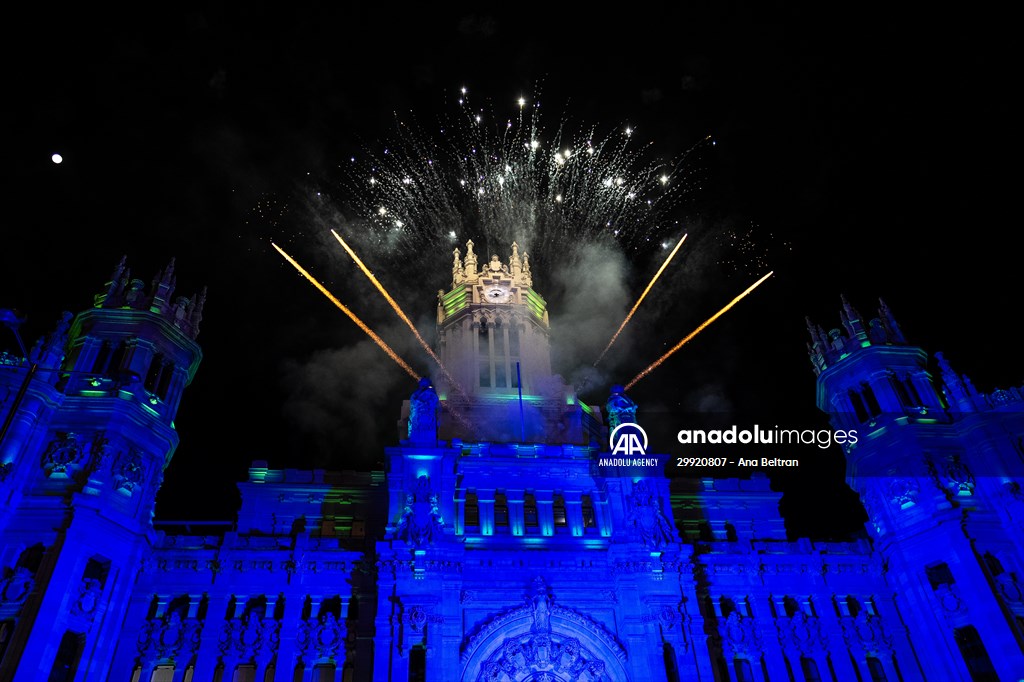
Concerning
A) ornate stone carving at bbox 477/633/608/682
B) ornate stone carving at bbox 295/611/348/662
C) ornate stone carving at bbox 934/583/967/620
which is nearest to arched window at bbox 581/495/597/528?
ornate stone carving at bbox 477/633/608/682

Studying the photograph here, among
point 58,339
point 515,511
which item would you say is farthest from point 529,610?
point 58,339

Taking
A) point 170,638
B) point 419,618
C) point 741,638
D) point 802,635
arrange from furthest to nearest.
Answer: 1. point 802,635
2. point 741,638
3. point 419,618
4. point 170,638

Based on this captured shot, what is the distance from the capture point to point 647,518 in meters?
39.2

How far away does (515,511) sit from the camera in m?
40.1

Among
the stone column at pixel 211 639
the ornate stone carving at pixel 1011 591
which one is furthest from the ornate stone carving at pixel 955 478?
the stone column at pixel 211 639

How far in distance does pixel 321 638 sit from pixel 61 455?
1590cm

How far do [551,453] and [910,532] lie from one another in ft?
65.4

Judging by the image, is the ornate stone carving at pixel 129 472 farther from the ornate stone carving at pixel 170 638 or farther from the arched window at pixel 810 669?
the arched window at pixel 810 669

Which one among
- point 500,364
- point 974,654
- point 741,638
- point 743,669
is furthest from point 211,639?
point 974,654

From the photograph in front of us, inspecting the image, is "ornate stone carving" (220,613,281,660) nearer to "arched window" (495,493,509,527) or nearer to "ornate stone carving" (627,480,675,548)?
"arched window" (495,493,509,527)

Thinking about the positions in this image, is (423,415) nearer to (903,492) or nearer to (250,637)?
(250,637)

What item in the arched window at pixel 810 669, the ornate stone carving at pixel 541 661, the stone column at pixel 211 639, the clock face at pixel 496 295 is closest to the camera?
the stone column at pixel 211 639

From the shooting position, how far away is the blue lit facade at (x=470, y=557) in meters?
33.9

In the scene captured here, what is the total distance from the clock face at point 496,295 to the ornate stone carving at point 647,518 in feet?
78.2
